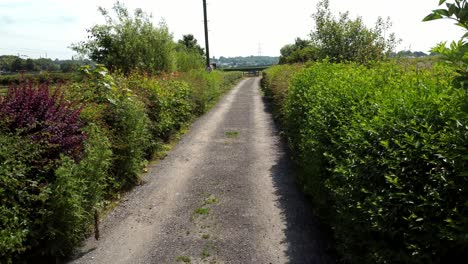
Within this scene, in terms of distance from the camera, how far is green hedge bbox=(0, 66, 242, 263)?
3.72 meters

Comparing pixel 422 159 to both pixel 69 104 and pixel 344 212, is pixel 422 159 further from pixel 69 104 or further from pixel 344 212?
pixel 69 104

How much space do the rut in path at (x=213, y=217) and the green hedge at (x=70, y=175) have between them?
0.42 meters

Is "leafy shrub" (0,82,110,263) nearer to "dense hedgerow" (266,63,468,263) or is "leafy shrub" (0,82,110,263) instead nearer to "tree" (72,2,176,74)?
"dense hedgerow" (266,63,468,263)

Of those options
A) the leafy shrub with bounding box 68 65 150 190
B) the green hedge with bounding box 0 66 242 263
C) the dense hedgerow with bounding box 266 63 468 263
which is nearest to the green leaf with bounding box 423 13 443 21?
the dense hedgerow with bounding box 266 63 468 263

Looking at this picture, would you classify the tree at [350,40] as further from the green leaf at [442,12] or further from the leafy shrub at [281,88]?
the green leaf at [442,12]

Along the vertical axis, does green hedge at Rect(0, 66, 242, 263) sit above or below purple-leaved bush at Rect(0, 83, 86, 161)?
below

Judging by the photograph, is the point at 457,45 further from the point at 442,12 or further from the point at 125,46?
the point at 125,46

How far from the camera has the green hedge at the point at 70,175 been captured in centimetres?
372

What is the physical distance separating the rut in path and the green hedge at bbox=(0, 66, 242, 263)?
1.39 feet

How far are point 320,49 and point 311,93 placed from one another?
8.20m

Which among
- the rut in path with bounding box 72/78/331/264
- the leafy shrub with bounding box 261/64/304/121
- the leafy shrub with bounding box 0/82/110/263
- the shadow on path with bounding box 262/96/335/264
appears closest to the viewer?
the leafy shrub with bounding box 0/82/110/263

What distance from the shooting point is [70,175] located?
4.18 m

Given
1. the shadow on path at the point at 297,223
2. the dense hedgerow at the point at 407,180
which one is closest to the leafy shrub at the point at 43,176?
the shadow on path at the point at 297,223

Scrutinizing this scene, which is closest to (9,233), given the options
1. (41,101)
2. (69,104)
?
(41,101)
